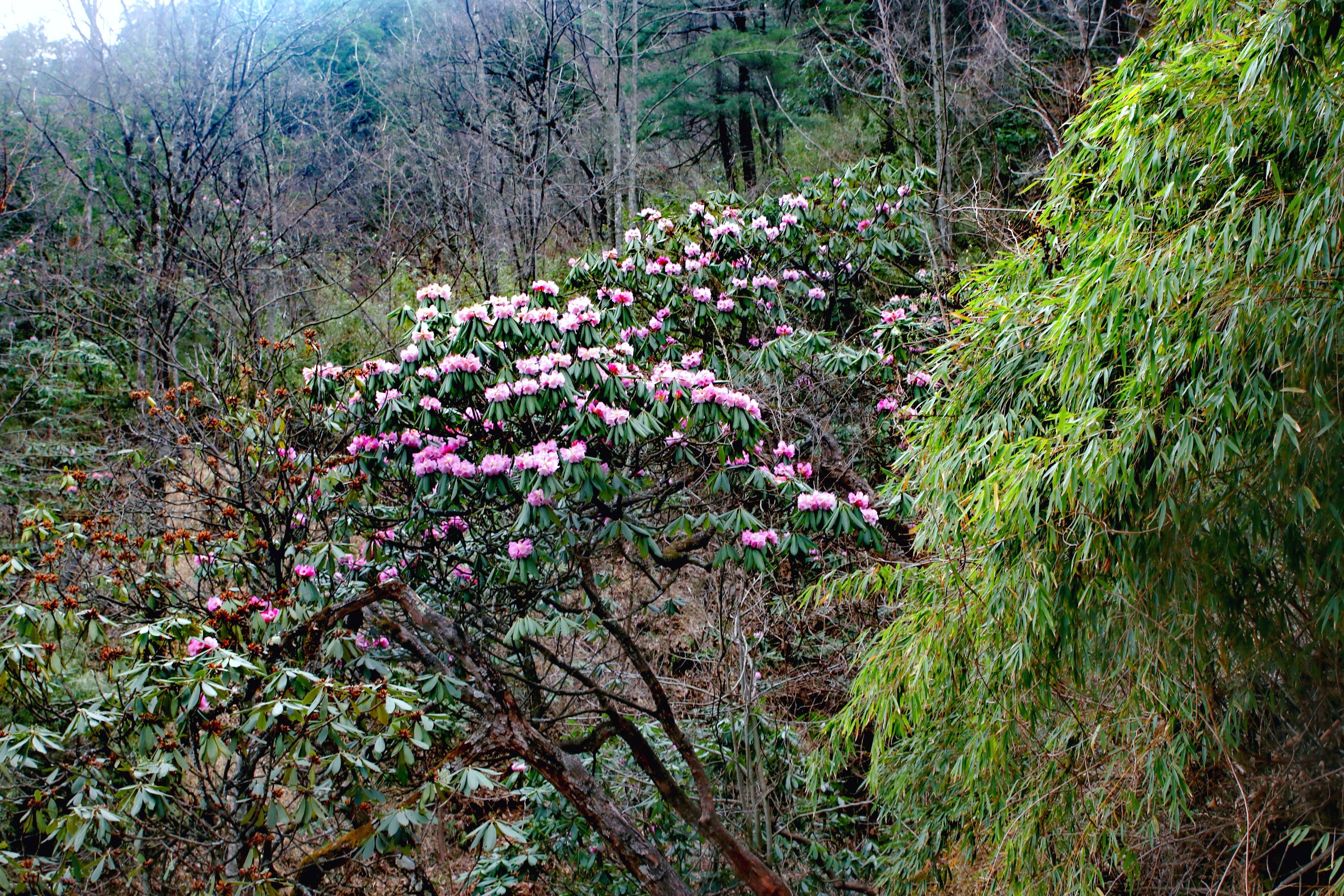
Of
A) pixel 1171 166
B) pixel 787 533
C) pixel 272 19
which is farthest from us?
pixel 272 19

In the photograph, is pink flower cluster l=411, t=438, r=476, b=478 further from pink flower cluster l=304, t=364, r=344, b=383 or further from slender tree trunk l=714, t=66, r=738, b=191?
slender tree trunk l=714, t=66, r=738, b=191

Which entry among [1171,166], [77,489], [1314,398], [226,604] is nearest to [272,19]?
[77,489]

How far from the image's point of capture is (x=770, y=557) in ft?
10.4

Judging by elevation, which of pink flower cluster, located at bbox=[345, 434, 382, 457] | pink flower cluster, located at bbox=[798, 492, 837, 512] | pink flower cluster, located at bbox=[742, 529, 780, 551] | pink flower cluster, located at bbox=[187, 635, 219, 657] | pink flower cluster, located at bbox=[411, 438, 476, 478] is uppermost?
pink flower cluster, located at bbox=[345, 434, 382, 457]

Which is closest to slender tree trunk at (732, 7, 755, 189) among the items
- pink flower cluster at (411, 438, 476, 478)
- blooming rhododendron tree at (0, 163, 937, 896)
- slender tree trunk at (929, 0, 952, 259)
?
slender tree trunk at (929, 0, 952, 259)

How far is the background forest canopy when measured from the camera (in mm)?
1979

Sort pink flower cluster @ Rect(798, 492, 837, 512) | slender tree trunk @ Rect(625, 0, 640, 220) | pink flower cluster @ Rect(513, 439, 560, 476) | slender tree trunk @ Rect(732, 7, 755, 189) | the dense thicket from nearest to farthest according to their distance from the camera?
the dense thicket, pink flower cluster @ Rect(513, 439, 560, 476), pink flower cluster @ Rect(798, 492, 837, 512), slender tree trunk @ Rect(625, 0, 640, 220), slender tree trunk @ Rect(732, 7, 755, 189)

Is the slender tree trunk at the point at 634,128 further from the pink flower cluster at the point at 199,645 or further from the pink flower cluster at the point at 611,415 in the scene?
the pink flower cluster at the point at 199,645

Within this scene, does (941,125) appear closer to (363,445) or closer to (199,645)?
(363,445)

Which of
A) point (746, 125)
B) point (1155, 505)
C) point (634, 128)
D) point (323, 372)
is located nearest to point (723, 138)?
point (746, 125)

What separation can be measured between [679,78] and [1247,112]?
342 inches

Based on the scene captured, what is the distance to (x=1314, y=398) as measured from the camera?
1.91m

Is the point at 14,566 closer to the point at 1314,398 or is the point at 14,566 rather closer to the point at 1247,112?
the point at 1314,398

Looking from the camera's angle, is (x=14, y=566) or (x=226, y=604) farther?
(x=226, y=604)
